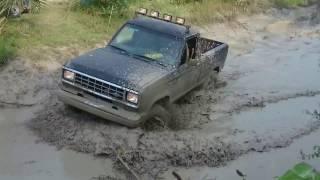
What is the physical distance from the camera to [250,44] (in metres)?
16.0

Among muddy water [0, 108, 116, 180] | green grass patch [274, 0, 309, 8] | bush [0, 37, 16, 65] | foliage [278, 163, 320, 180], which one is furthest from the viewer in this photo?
green grass patch [274, 0, 309, 8]

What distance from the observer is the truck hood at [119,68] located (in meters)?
8.25

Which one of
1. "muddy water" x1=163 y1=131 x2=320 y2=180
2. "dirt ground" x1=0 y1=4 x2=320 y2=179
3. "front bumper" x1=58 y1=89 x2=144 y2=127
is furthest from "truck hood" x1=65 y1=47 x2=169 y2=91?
"muddy water" x1=163 y1=131 x2=320 y2=180

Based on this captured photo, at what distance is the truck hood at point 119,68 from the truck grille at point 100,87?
0.26 ft

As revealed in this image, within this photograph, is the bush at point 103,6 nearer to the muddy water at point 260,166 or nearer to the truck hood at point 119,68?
the truck hood at point 119,68

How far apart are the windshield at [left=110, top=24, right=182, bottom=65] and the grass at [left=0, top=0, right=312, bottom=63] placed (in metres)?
2.80

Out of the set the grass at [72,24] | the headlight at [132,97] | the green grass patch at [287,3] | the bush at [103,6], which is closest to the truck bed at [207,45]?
the grass at [72,24]

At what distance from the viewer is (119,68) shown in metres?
8.51

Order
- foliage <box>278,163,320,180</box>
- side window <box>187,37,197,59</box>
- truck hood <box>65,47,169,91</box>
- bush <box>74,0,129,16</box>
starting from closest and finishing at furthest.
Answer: foliage <box>278,163,320,180</box> < truck hood <box>65,47,169,91</box> < side window <box>187,37,197,59</box> < bush <box>74,0,129,16</box>

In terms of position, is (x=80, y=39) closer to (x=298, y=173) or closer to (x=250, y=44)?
(x=250, y=44)

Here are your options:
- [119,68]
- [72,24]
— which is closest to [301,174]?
Answer: [119,68]

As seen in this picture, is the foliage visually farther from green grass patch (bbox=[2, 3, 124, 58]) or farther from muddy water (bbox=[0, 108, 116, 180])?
green grass patch (bbox=[2, 3, 124, 58])

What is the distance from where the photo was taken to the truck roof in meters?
9.50

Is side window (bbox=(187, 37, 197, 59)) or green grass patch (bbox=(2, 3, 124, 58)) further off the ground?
side window (bbox=(187, 37, 197, 59))
